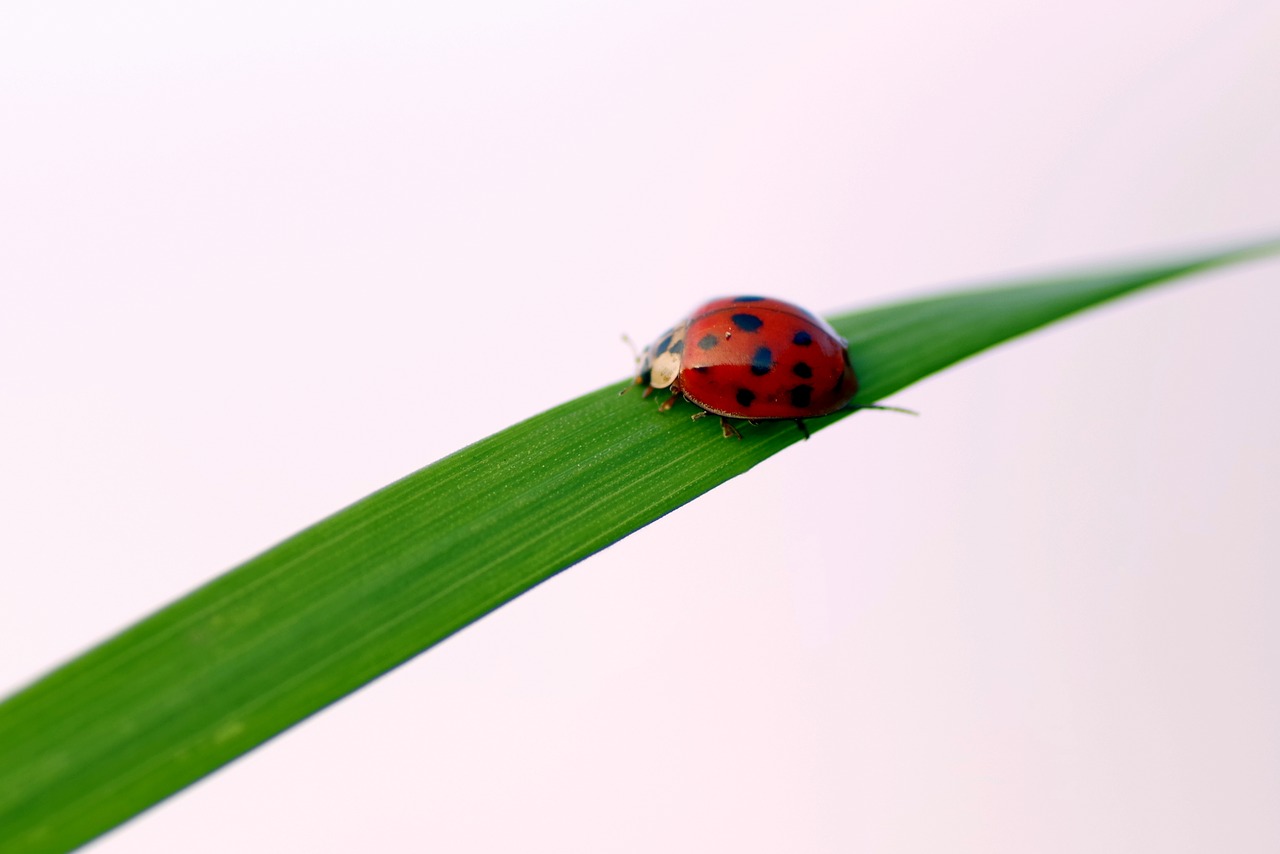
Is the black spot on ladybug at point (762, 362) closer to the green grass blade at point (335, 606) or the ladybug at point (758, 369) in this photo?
the ladybug at point (758, 369)

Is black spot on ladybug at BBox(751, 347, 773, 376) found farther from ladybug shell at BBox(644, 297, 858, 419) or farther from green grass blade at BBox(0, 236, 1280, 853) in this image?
green grass blade at BBox(0, 236, 1280, 853)

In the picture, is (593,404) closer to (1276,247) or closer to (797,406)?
(797,406)

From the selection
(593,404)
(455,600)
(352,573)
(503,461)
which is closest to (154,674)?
(352,573)

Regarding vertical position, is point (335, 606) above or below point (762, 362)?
below

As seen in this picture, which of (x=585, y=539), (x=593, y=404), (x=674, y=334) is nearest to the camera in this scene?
(x=585, y=539)

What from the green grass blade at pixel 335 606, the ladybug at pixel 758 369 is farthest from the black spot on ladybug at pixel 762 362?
the green grass blade at pixel 335 606

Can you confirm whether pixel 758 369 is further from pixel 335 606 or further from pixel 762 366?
pixel 335 606

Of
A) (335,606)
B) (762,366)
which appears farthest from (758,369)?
(335,606)
